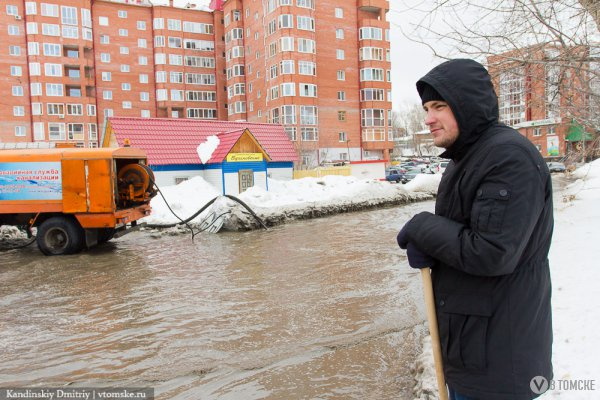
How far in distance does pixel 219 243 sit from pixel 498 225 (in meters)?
12.7

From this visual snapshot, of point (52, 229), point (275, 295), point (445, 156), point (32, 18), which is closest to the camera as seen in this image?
point (445, 156)

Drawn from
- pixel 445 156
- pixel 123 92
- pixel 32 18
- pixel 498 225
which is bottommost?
pixel 498 225

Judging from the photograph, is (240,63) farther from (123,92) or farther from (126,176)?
(126,176)

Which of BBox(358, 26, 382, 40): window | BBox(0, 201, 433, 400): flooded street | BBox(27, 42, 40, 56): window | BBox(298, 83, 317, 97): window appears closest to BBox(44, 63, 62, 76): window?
BBox(27, 42, 40, 56): window

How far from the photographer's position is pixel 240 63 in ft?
200

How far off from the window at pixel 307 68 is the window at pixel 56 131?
3086cm

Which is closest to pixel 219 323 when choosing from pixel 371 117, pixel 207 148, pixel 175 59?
pixel 207 148

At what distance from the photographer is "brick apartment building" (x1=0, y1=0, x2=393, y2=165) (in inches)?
2035

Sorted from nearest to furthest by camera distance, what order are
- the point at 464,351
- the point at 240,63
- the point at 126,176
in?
the point at 464,351 → the point at 126,176 → the point at 240,63

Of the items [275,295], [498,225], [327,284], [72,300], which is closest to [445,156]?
[498,225]

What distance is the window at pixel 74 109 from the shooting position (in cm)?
5788

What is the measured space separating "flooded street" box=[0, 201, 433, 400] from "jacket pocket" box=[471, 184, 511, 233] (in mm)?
2865

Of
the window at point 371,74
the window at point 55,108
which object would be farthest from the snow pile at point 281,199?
the window at point 55,108

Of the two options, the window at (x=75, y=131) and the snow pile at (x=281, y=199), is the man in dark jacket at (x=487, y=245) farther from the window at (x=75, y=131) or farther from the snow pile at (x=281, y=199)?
the window at (x=75, y=131)
